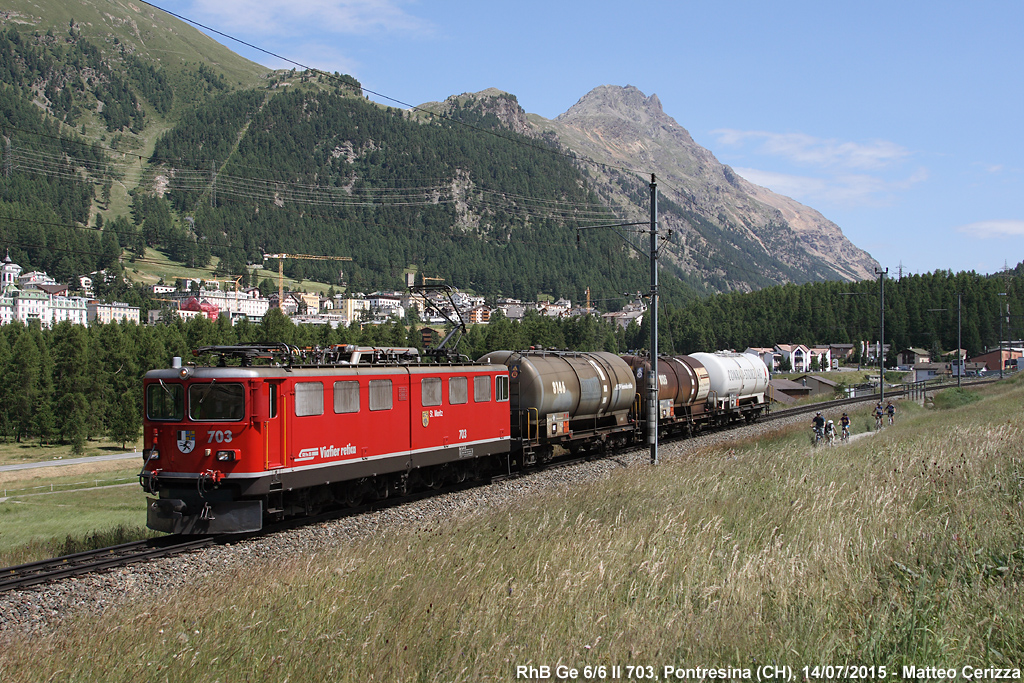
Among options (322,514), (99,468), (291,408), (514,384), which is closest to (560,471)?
(514,384)

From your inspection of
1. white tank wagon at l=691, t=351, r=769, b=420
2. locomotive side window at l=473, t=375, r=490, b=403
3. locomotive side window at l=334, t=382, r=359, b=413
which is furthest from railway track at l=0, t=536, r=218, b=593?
white tank wagon at l=691, t=351, r=769, b=420

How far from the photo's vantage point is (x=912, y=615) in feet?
22.7

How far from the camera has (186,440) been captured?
51.9ft

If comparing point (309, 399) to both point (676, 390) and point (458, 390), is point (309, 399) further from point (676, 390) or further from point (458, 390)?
point (676, 390)

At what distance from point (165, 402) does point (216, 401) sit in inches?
53.9

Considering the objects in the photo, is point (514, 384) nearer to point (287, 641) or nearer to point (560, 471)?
point (560, 471)

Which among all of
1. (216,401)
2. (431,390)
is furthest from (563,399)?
(216,401)

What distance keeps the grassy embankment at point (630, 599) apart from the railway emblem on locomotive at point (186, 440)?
4276 mm

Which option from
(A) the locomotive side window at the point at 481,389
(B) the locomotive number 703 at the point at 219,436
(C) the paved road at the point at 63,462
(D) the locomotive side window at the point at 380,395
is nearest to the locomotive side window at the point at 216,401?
(B) the locomotive number 703 at the point at 219,436

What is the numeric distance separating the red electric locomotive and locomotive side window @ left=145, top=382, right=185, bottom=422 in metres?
0.02

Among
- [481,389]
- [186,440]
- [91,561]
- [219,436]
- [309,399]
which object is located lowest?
[91,561]

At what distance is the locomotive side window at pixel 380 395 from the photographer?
1845 centimetres

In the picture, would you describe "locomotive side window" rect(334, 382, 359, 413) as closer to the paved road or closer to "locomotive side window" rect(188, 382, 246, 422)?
"locomotive side window" rect(188, 382, 246, 422)

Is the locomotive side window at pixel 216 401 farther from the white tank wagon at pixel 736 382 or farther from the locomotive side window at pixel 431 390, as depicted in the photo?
the white tank wagon at pixel 736 382
